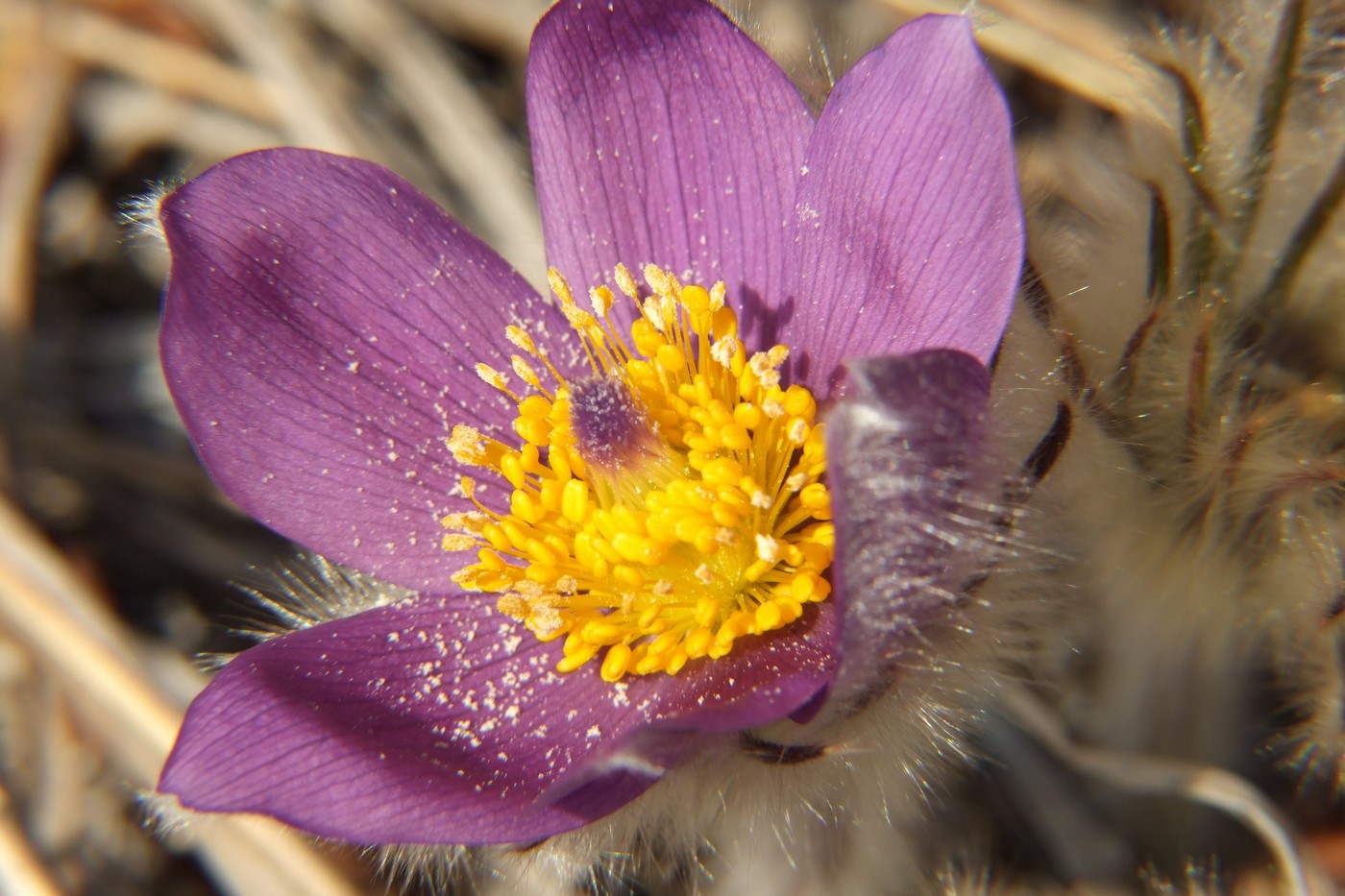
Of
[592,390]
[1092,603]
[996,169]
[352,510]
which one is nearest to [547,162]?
[592,390]

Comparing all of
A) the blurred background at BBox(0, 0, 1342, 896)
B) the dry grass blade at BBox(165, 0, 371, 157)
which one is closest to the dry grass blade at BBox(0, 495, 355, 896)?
the blurred background at BBox(0, 0, 1342, 896)

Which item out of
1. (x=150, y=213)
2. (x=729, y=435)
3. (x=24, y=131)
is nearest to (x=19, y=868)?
(x=150, y=213)

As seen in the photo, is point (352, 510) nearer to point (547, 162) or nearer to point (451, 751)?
point (451, 751)

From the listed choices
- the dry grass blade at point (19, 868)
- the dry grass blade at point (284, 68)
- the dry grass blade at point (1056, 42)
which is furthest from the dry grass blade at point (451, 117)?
the dry grass blade at point (19, 868)

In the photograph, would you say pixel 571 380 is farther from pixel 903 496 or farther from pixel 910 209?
pixel 903 496

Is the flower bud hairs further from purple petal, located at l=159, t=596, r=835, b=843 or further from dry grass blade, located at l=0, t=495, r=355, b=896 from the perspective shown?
dry grass blade, located at l=0, t=495, r=355, b=896

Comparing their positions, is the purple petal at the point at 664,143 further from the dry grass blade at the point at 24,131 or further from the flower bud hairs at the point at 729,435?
the dry grass blade at the point at 24,131
